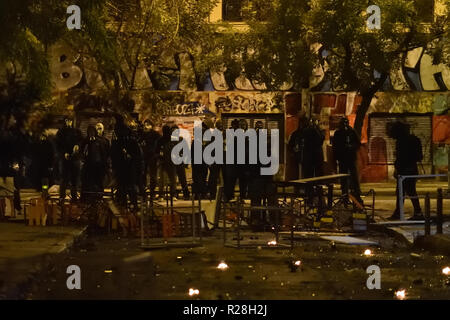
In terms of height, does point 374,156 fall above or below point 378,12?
below

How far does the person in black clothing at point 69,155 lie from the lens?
68.7 ft

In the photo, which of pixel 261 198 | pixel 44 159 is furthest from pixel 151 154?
pixel 261 198

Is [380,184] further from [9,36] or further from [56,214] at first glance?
[9,36]

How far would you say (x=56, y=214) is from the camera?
1730 centimetres

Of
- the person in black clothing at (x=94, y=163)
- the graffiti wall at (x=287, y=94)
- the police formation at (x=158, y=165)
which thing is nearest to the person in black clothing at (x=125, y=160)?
the police formation at (x=158, y=165)

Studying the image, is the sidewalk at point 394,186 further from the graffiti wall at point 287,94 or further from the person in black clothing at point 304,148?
the person in black clothing at point 304,148

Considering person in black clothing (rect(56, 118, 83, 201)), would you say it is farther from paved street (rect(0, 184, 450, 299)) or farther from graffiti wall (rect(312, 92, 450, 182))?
graffiti wall (rect(312, 92, 450, 182))

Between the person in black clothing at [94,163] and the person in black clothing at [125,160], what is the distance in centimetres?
29

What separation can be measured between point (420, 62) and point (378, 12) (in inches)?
412

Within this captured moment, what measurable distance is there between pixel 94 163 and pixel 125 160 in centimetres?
71

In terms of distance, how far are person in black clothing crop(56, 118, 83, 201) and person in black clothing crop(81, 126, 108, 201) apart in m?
0.84

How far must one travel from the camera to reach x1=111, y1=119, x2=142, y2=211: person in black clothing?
18.6 m

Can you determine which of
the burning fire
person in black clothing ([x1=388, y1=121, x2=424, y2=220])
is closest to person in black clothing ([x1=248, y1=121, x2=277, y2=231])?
person in black clothing ([x1=388, y1=121, x2=424, y2=220])
